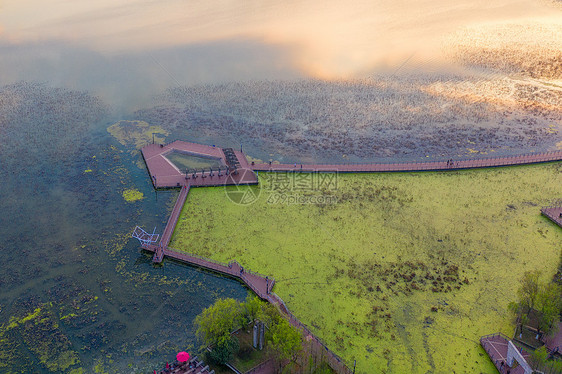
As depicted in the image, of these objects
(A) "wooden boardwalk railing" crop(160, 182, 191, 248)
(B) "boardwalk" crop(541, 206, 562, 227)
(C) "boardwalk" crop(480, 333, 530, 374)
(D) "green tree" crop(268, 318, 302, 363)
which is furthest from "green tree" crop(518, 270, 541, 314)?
(A) "wooden boardwalk railing" crop(160, 182, 191, 248)

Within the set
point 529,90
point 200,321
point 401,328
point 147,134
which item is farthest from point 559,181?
point 147,134

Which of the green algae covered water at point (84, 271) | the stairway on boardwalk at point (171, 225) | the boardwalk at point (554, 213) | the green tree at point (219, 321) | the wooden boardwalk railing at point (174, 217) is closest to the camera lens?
the green tree at point (219, 321)

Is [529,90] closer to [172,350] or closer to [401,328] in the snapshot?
[401,328]

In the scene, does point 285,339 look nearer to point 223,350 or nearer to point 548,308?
point 223,350

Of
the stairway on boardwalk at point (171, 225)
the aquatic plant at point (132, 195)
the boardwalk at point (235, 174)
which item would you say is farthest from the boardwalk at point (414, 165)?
the aquatic plant at point (132, 195)

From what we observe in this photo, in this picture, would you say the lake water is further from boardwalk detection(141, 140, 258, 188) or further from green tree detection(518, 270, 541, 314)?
green tree detection(518, 270, 541, 314)

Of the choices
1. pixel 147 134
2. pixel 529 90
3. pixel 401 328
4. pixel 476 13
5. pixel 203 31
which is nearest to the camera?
pixel 401 328

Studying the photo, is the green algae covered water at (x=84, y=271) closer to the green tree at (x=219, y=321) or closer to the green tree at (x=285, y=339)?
the green tree at (x=219, y=321)
